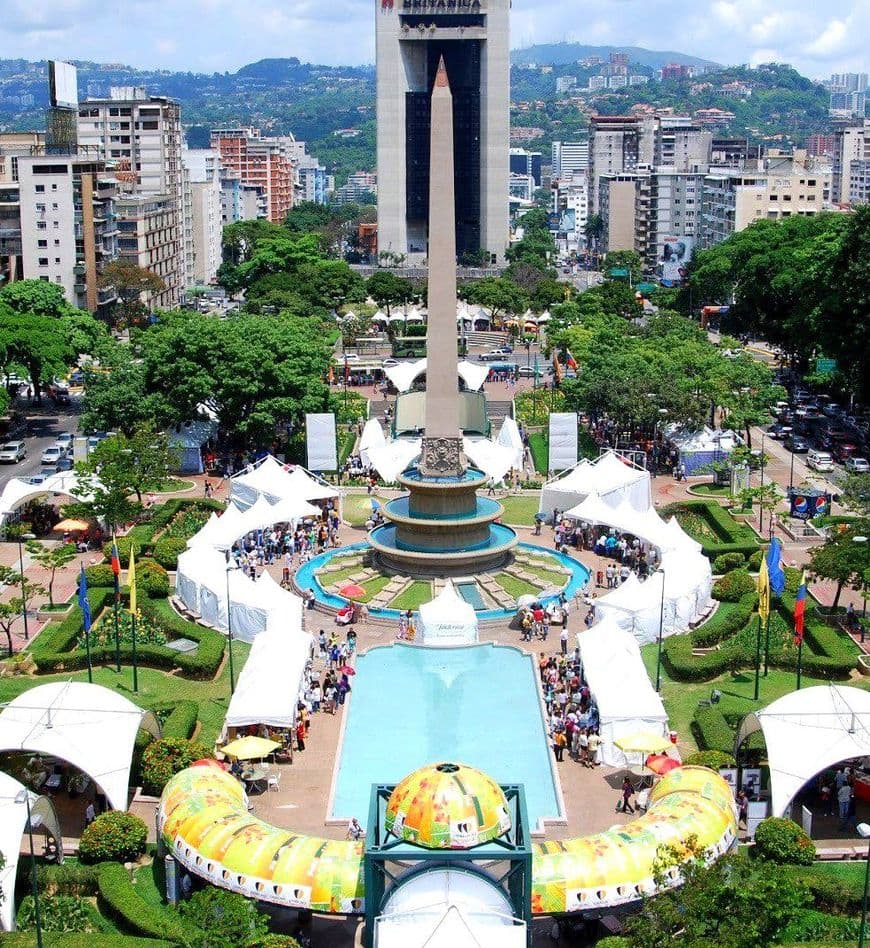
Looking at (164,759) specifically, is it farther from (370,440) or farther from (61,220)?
(61,220)

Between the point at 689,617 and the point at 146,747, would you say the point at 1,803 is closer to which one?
the point at 146,747

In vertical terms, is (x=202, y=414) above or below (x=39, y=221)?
below

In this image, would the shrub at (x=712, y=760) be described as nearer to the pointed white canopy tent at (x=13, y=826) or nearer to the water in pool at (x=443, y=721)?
the water in pool at (x=443, y=721)

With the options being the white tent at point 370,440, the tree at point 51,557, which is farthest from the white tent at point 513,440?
the tree at point 51,557

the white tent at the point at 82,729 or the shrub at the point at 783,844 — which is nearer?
the shrub at the point at 783,844

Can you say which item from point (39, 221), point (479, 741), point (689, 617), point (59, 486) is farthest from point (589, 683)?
Answer: point (39, 221)
